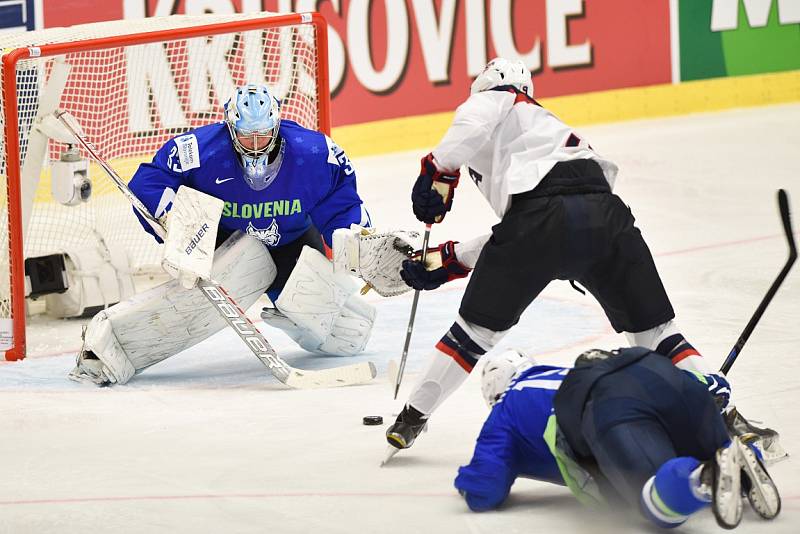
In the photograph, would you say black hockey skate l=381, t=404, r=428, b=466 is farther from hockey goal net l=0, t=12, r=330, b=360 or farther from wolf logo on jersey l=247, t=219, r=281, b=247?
hockey goal net l=0, t=12, r=330, b=360

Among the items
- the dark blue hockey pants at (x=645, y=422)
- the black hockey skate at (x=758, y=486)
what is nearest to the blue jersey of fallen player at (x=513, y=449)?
the dark blue hockey pants at (x=645, y=422)

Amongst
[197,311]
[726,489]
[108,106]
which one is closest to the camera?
[726,489]

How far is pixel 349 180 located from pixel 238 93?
0.47 m

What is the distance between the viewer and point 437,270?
13.1ft

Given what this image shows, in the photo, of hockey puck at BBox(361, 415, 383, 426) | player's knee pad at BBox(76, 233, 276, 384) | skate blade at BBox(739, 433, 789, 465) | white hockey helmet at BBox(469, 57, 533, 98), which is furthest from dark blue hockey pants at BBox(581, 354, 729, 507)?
player's knee pad at BBox(76, 233, 276, 384)

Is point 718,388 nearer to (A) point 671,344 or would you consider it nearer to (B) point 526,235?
(A) point 671,344

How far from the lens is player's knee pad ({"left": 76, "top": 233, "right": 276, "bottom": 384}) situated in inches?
183

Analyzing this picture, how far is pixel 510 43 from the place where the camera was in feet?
29.0

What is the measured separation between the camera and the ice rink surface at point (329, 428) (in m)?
3.22

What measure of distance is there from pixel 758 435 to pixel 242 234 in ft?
6.37

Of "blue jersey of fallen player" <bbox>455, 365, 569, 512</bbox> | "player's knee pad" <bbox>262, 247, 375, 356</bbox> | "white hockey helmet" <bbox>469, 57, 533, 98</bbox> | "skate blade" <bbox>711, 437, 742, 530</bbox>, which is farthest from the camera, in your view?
"player's knee pad" <bbox>262, 247, 375, 356</bbox>

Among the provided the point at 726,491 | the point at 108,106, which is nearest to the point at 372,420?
the point at 726,491

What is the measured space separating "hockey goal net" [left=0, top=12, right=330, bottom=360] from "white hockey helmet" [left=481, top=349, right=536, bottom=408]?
211 cm

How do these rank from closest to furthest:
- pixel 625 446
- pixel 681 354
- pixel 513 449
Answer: pixel 625 446
pixel 513 449
pixel 681 354
